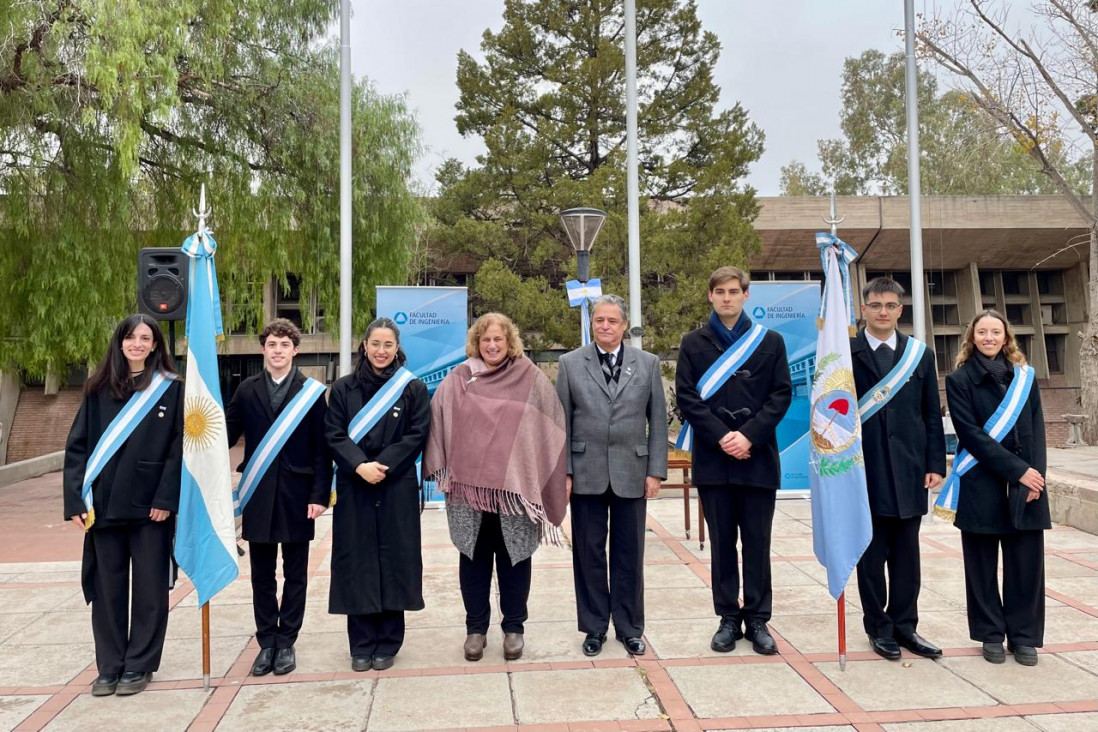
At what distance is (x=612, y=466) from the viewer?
409 centimetres

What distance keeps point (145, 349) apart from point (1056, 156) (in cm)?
1883

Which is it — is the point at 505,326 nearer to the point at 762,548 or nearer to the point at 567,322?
the point at 762,548

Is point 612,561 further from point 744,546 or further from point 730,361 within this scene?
point 730,361

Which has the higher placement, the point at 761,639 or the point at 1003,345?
the point at 1003,345

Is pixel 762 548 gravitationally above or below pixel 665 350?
below

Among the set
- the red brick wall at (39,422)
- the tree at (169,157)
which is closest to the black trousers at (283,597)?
the tree at (169,157)

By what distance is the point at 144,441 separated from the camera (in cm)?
377

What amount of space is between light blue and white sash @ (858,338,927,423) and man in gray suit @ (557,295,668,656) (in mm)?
1054

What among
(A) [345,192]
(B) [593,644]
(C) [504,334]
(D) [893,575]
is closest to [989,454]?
(D) [893,575]

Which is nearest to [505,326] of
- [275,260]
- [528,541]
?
[528,541]

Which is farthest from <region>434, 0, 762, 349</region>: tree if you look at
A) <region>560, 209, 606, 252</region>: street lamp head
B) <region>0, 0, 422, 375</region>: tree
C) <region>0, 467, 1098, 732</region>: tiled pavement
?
<region>0, 467, 1098, 732</region>: tiled pavement

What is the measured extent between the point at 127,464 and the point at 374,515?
1183 millimetres

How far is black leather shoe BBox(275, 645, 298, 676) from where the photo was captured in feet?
13.0

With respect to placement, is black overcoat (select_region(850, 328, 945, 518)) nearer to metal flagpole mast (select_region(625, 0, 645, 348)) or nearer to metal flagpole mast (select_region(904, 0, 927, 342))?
metal flagpole mast (select_region(904, 0, 927, 342))
